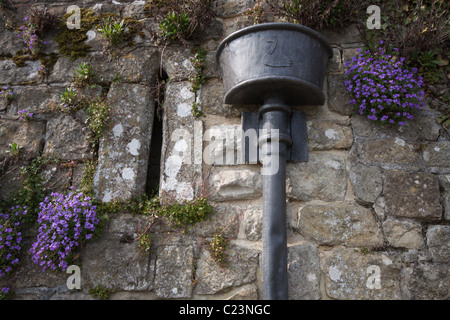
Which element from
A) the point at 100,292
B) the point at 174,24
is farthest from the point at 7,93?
the point at 100,292

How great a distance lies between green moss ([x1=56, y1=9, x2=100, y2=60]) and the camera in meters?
3.09

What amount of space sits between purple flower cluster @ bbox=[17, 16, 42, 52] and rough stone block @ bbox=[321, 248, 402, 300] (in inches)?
106

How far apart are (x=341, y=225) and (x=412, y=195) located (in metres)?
0.50

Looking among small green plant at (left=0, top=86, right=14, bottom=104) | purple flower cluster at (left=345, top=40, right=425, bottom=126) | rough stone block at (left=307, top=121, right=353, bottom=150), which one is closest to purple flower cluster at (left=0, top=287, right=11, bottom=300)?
small green plant at (left=0, top=86, right=14, bottom=104)

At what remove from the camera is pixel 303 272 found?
2387 millimetres

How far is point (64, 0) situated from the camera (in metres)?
3.33

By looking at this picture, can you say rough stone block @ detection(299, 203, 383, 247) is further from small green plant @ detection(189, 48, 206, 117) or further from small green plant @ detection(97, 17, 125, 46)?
small green plant @ detection(97, 17, 125, 46)

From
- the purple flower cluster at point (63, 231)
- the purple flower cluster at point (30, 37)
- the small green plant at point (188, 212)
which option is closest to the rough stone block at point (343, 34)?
the small green plant at point (188, 212)

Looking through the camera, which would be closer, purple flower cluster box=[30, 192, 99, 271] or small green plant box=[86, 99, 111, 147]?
purple flower cluster box=[30, 192, 99, 271]

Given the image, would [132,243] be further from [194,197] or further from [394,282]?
[394,282]

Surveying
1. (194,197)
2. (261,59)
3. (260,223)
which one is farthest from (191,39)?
(260,223)

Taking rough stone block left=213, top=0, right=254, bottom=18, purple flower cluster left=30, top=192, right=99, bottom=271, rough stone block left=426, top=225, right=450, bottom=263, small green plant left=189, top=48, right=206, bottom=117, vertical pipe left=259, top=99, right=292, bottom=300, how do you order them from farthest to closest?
1. rough stone block left=213, top=0, right=254, bottom=18
2. small green plant left=189, top=48, right=206, bottom=117
3. purple flower cluster left=30, top=192, right=99, bottom=271
4. rough stone block left=426, top=225, right=450, bottom=263
5. vertical pipe left=259, top=99, right=292, bottom=300

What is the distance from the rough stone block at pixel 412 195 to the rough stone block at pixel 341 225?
0.51ft

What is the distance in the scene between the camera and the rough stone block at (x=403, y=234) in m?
2.41
